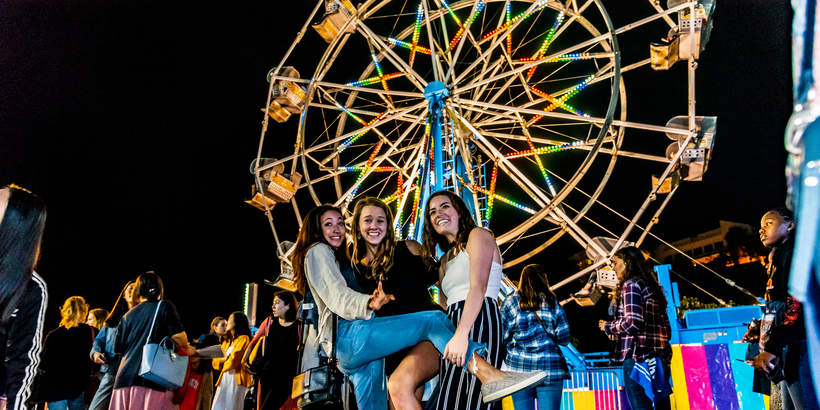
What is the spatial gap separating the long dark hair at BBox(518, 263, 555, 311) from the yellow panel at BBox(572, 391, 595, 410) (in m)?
1.92

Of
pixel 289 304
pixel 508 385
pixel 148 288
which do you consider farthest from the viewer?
pixel 289 304

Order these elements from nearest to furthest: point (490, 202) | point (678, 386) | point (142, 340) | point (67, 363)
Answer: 1. point (142, 340)
2. point (67, 363)
3. point (678, 386)
4. point (490, 202)

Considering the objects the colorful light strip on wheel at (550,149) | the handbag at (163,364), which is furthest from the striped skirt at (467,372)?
the colorful light strip on wheel at (550,149)

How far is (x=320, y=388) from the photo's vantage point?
2900mm

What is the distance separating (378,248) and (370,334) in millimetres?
596

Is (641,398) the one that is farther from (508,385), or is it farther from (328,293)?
(328,293)

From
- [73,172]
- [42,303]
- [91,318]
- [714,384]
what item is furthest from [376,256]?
[73,172]

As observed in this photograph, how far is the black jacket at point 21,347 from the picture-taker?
7.02 feet

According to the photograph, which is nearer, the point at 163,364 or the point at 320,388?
the point at 320,388

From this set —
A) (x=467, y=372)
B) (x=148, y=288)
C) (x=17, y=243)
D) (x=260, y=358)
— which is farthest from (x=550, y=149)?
(x=17, y=243)

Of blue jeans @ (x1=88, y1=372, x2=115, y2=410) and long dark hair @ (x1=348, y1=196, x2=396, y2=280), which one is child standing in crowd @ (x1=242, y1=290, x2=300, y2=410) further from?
long dark hair @ (x1=348, y1=196, x2=396, y2=280)

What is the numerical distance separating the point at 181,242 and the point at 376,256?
17723mm

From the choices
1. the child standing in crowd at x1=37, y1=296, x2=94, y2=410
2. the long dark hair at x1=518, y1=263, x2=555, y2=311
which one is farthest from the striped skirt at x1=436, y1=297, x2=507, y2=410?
the child standing in crowd at x1=37, y1=296, x2=94, y2=410

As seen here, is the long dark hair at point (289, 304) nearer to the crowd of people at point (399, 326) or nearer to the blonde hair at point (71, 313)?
the crowd of people at point (399, 326)
